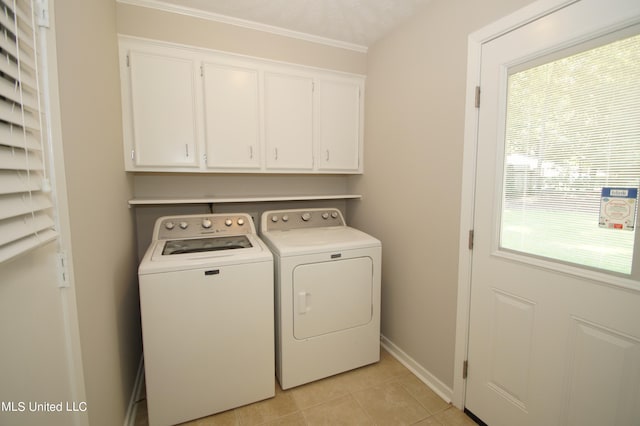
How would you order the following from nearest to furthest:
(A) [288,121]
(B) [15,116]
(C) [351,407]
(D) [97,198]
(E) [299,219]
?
(B) [15,116] → (D) [97,198] → (C) [351,407] → (A) [288,121] → (E) [299,219]

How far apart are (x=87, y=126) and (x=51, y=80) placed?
346mm

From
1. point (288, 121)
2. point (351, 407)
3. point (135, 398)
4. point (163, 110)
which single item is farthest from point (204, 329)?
point (288, 121)

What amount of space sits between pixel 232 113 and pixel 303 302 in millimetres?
1487

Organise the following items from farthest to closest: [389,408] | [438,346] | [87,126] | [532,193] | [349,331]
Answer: [349,331], [438,346], [389,408], [532,193], [87,126]

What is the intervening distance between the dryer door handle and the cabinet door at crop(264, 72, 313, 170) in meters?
1.05

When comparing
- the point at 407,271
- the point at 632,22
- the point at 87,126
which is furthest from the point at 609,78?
the point at 87,126

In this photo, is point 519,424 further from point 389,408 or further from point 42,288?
point 42,288

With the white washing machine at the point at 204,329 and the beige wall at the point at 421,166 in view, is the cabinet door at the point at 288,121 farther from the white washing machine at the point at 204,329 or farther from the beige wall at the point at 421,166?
the white washing machine at the point at 204,329

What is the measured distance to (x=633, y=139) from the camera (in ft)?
3.33

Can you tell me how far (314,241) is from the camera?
1985 millimetres

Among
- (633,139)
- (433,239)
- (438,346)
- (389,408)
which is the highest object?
(633,139)

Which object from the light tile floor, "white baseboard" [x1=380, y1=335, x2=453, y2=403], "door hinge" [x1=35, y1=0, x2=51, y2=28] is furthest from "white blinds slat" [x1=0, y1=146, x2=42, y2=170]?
"white baseboard" [x1=380, y1=335, x2=453, y2=403]

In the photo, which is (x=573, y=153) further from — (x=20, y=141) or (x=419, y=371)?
(x=20, y=141)

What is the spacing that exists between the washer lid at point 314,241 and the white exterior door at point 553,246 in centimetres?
77
